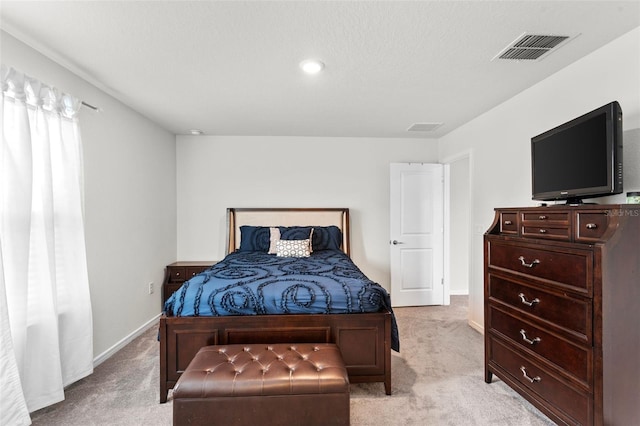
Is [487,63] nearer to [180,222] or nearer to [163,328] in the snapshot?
[163,328]

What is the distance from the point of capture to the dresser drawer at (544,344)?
154 centimetres

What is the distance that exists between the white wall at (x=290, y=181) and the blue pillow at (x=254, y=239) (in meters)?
0.45

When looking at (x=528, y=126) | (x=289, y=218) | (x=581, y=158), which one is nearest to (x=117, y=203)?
(x=289, y=218)

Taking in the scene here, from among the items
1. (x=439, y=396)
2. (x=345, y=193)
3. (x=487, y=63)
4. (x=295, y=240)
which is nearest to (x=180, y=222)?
(x=295, y=240)

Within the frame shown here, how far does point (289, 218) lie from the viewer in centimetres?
421

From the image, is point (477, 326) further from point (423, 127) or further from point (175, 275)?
point (175, 275)

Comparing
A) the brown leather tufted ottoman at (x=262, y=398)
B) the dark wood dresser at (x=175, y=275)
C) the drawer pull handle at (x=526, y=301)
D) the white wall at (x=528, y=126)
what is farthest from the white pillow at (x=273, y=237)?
the drawer pull handle at (x=526, y=301)

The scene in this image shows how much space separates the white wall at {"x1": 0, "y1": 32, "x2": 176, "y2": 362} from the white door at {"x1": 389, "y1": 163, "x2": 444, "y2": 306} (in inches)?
122

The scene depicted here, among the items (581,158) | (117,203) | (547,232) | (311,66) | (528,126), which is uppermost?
(311,66)

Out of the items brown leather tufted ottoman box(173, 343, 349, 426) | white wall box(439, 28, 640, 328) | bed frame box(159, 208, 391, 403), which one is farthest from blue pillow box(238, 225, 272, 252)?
white wall box(439, 28, 640, 328)

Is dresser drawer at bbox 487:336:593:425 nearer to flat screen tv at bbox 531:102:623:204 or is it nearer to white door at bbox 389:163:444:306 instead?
flat screen tv at bbox 531:102:623:204

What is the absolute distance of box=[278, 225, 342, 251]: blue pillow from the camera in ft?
12.6

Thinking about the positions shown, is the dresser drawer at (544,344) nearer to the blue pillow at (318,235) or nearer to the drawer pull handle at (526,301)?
the drawer pull handle at (526,301)

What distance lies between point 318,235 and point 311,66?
2248 mm
